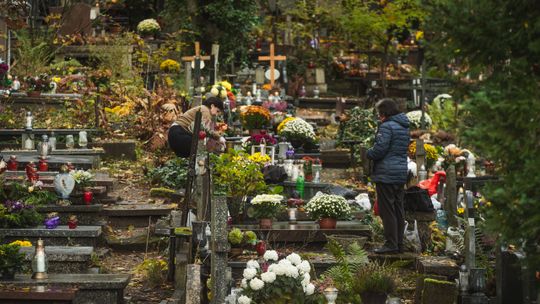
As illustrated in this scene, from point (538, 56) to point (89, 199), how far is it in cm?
933

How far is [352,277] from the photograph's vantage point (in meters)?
11.8

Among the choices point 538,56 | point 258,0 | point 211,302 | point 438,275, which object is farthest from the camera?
point 258,0

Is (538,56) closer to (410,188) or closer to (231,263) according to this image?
(231,263)

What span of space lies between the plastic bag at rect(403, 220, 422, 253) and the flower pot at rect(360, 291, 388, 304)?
254 centimetres

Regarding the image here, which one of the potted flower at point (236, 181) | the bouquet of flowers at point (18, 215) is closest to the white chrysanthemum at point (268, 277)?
the potted flower at point (236, 181)

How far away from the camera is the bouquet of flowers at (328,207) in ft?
48.6

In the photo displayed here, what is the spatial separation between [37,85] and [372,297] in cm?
1303

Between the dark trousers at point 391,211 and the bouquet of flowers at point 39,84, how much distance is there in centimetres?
1095

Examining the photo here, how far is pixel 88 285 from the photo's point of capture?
469 inches

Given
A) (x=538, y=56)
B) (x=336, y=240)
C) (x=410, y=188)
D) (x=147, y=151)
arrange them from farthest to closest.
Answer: (x=147, y=151) < (x=410, y=188) < (x=336, y=240) < (x=538, y=56)

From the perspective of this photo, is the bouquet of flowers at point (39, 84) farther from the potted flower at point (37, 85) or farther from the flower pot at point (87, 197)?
the flower pot at point (87, 197)

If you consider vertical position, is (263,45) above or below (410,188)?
above

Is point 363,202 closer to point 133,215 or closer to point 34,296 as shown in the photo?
point 133,215

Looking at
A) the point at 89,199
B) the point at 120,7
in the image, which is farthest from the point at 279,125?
the point at 120,7
